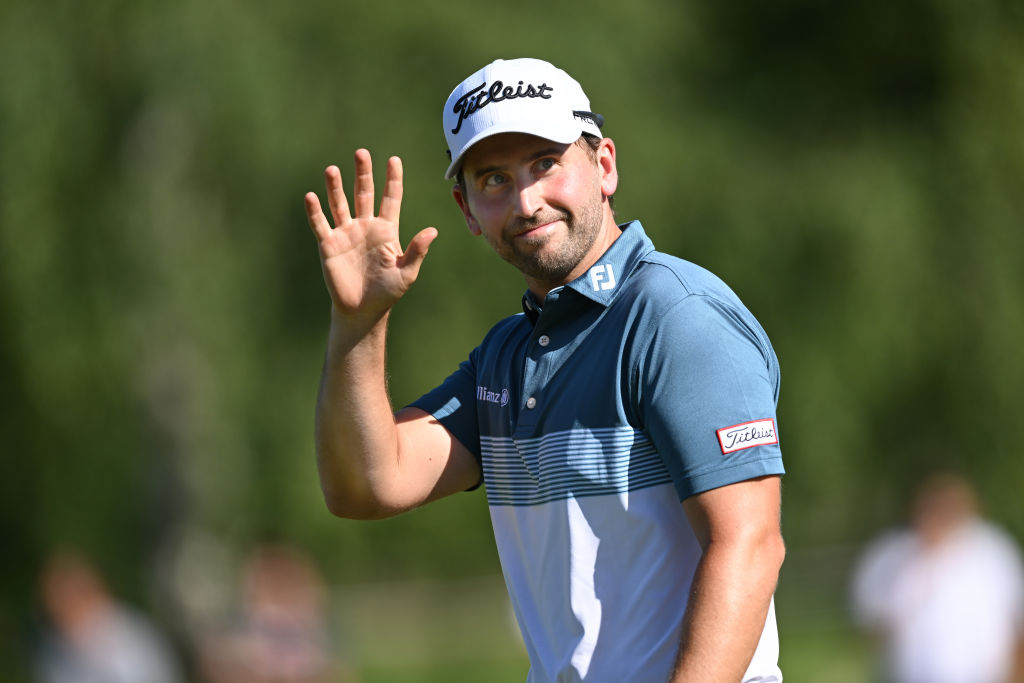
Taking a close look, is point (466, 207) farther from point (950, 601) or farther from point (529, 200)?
point (950, 601)

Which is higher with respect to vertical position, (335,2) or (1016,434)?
(335,2)

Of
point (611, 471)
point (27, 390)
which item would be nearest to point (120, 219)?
point (27, 390)

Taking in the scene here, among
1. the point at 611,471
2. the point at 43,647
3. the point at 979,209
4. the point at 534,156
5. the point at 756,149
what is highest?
the point at 756,149

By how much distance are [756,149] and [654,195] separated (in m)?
1.46

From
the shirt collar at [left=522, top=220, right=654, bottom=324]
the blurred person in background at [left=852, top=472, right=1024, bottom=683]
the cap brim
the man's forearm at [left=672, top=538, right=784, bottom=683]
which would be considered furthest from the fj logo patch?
the blurred person in background at [left=852, top=472, right=1024, bottom=683]

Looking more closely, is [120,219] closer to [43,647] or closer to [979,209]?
[43,647]

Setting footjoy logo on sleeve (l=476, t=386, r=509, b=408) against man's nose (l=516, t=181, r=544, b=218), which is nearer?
man's nose (l=516, t=181, r=544, b=218)

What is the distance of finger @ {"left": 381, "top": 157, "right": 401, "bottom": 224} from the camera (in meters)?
3.15

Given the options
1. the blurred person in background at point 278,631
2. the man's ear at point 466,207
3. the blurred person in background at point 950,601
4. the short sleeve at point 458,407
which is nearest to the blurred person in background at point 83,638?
the blurred person in background at point 278,631

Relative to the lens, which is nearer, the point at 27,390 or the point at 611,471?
the point at 611,471

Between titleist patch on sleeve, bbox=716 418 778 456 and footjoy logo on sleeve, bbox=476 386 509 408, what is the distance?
69 centimetres

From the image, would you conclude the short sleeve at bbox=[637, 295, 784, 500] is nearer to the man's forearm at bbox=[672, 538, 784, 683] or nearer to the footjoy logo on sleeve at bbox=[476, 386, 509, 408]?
the man's forearm at bbox=[672, 538, 784, 683]

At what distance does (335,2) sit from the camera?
10648mm

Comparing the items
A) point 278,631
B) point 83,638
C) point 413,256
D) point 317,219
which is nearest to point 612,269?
point 413,256
